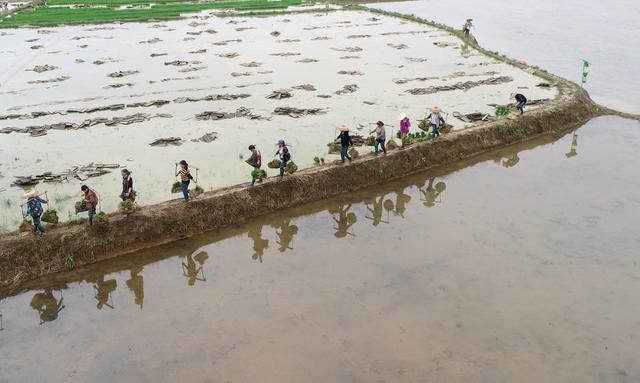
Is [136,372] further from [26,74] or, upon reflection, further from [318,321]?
[26,74]

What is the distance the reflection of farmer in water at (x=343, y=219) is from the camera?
10234mm

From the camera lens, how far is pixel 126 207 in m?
9.49

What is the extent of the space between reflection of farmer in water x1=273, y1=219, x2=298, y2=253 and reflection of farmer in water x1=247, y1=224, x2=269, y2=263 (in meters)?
0.31

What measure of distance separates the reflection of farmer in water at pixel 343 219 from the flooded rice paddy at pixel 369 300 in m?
0.04

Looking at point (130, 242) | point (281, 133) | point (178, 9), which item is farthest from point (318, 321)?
point (178, 9)

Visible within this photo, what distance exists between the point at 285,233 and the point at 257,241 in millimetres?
648

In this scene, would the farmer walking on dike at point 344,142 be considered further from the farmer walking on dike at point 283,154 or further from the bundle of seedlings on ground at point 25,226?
the bundle of seedlings on ground at point 25,226

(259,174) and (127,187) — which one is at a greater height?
(127,187)

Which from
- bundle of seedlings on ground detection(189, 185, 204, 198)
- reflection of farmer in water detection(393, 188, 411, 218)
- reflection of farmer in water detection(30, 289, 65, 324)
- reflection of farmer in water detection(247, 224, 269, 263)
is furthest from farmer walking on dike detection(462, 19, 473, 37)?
reflection of farmer in water detection(30, 289, 65, 324)

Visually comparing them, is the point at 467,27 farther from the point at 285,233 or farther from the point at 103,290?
the point at 103,290

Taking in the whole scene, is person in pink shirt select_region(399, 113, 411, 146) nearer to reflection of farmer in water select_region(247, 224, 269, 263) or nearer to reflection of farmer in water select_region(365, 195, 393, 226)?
reflection of farmer in water select_region(365, 195, 393, 226)

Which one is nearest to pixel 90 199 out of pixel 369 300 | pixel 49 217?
pixel 49 217

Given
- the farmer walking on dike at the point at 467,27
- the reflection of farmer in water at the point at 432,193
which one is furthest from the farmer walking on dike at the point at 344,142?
the farmer walking on dike at the point at 467,27

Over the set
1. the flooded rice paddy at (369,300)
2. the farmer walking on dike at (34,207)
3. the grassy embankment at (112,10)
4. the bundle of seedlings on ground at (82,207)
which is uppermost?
the grassy embankment at (112,10)
